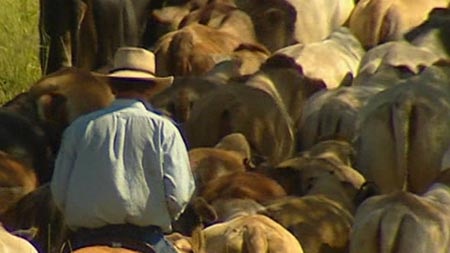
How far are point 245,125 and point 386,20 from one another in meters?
4.72

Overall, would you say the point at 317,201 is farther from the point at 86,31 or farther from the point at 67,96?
the point at 86,31

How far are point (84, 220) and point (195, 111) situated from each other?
4.97 meters

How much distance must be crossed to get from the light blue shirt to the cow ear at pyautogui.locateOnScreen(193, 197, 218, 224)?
160 centimetres

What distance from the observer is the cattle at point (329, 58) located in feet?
62.5

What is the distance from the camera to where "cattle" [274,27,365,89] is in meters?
19.1

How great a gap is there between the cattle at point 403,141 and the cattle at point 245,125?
1.02m

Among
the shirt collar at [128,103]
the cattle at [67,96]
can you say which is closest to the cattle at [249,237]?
the shirt collar at [128,103]

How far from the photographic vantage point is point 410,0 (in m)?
21.5

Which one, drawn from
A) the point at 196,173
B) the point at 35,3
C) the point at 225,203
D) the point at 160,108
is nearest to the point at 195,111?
the point at 160,108

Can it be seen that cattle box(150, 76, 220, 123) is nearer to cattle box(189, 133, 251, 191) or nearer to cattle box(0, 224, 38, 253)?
cattle box(189, 133, 251, 191)

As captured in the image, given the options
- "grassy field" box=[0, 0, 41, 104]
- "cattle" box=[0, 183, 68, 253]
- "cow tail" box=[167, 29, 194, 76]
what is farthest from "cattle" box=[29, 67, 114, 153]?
"grassy field" box=[0, 0, 41, 104]

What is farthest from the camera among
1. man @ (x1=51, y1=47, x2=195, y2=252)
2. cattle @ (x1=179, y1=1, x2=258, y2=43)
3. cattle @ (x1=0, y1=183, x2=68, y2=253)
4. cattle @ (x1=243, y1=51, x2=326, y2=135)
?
cattle @ (x1=179, y1=1, x2=258, y2=43)

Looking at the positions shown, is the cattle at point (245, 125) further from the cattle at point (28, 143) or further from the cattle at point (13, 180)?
the cattle at point (13, 180)

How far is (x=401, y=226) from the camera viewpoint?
12.7 meters
